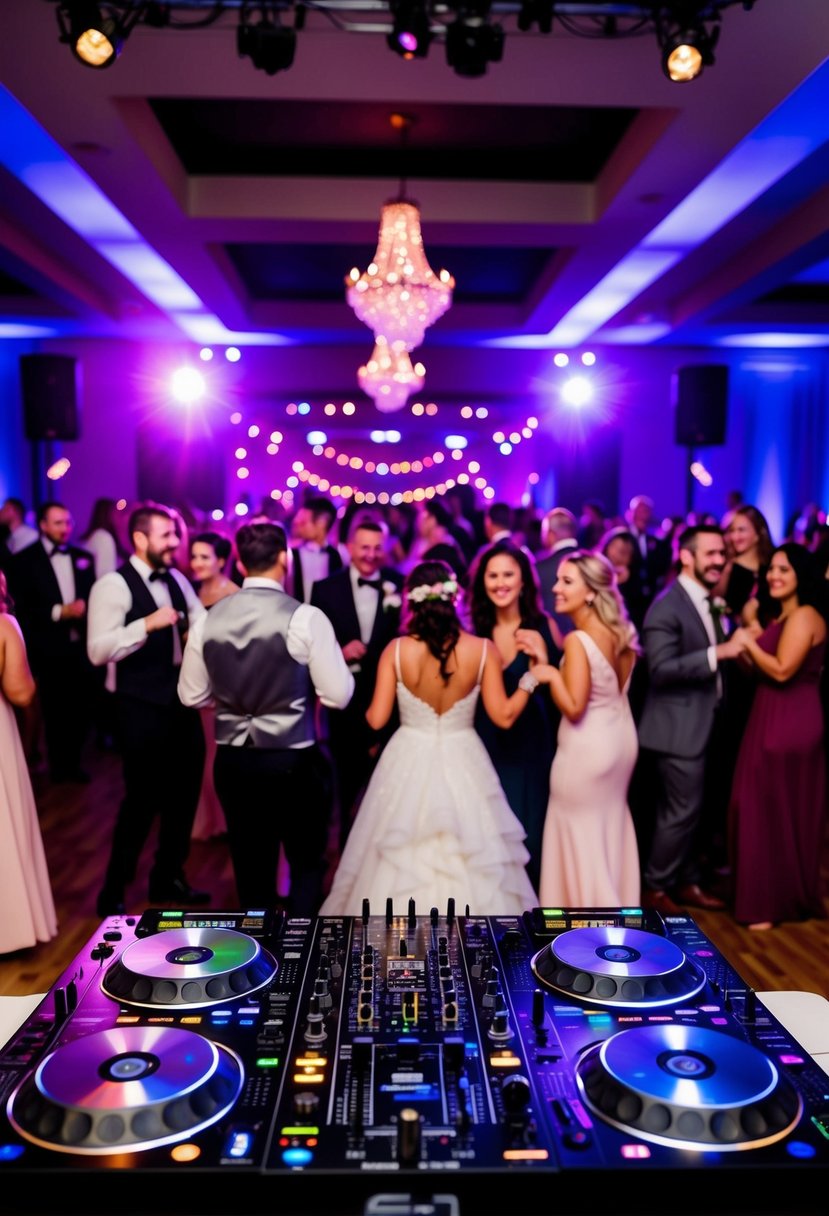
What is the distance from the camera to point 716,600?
152 inches

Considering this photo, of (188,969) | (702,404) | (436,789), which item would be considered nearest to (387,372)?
(702,404)

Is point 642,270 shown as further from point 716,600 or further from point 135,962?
point 135,962

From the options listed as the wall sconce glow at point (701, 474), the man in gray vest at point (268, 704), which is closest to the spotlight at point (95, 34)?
the man in gray vest at point (268, 704)

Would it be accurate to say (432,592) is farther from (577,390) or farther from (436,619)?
(577,390)

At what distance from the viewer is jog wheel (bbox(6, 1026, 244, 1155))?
3.20 feet

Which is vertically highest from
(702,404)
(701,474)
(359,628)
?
(702,404)

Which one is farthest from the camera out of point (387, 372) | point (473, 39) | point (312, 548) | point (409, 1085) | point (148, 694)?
A: point (387, 372)

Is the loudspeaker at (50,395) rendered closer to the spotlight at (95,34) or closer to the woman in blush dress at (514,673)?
the woman in blush dress at (514,673)

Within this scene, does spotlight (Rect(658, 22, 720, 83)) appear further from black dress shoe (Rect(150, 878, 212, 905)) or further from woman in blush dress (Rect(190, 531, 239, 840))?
black dress shoe (Rect(150, 878, 212, 905))

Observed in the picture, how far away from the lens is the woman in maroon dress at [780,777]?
3707 millimetres

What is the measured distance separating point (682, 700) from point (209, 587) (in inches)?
85.9

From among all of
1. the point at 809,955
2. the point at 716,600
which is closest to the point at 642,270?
the point at 716,600

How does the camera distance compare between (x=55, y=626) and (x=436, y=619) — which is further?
(x=55, y=626)

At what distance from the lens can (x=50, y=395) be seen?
27.7ft
